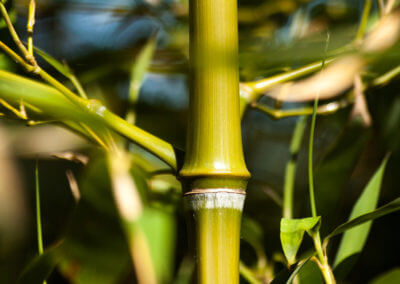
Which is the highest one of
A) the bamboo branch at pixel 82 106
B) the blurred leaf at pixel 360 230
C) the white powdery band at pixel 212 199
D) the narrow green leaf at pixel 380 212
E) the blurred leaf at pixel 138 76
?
the blurred leaf at pixel 138 76

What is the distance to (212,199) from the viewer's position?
25 centimetres

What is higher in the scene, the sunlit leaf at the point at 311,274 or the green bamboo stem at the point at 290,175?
the green bamboo stem at the point at 290,175

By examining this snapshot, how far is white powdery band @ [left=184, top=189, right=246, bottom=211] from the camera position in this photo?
0.82 feet

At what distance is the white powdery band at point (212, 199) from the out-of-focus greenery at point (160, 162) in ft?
0.07

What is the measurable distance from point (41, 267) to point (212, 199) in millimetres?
114

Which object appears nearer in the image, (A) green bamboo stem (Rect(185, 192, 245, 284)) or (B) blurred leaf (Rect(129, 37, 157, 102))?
(A) green bamboo stem (Rect(185, 192, 245, 284))

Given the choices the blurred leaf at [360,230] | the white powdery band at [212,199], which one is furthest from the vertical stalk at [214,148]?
the blurred leaf at [360,230]

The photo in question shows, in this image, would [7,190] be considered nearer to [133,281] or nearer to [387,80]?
[133,281]

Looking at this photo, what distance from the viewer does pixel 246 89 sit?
0.33m

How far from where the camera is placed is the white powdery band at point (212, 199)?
25 cm

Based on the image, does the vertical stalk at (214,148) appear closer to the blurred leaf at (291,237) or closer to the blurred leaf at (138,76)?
the blurred leaf at (291,237)

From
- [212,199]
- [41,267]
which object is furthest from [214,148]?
[41,267]

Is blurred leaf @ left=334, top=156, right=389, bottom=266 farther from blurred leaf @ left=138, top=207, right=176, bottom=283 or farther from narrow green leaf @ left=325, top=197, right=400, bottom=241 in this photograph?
blurred leaf @ left=138, top=207, right=176, bottom=283

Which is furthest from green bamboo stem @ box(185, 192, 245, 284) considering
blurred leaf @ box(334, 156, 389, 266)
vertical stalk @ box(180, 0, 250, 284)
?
blurred leaf @ box(334, 156, 389, 266)
